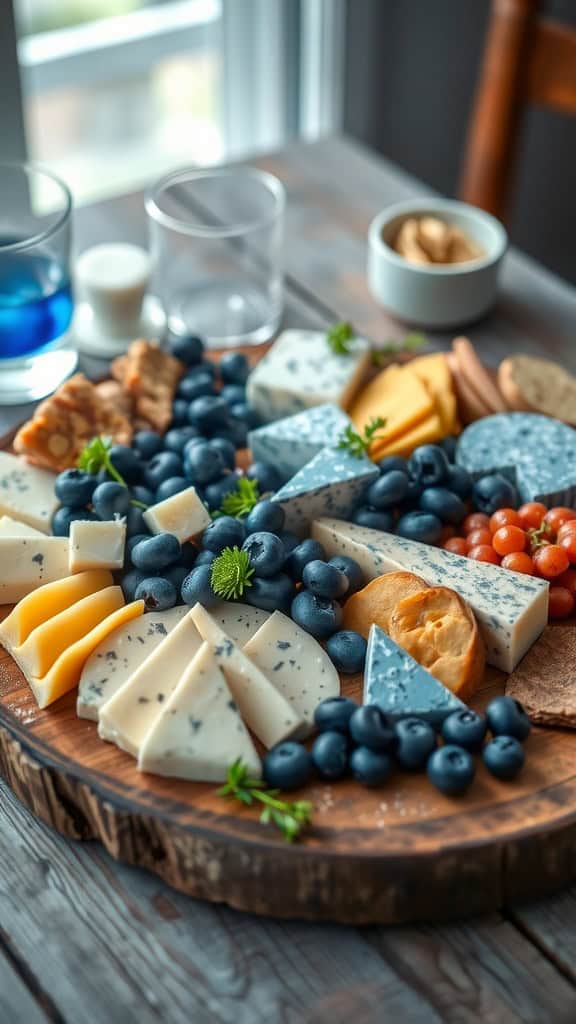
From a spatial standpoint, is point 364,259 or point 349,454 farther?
point 364,259

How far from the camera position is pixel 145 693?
161 centimetres

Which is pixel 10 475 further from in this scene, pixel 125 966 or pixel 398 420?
pixel 125 966

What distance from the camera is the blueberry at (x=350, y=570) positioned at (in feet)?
5.91

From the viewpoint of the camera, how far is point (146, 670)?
1.62m

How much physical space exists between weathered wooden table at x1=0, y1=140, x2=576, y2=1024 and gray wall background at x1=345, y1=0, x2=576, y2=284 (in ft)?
9.52

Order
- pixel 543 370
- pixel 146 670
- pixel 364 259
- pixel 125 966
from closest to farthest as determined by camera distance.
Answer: pixel 125 966, pixel 146 670, pixel 543 370, pixel 364 259

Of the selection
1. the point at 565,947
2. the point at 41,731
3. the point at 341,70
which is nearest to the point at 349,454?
the point at 41,731

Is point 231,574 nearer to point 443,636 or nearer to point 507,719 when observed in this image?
point 443,636

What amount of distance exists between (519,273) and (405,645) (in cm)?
137

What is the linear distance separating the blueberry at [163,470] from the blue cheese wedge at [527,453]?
0.49m

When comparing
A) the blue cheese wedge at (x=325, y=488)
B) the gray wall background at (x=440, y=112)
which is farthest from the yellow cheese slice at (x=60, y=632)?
the gray wall background at (x=440, y=112)

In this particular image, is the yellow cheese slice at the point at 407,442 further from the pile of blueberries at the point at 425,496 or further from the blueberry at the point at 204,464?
the blueberry at the point at 204,464

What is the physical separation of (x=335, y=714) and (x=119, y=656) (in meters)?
0.33

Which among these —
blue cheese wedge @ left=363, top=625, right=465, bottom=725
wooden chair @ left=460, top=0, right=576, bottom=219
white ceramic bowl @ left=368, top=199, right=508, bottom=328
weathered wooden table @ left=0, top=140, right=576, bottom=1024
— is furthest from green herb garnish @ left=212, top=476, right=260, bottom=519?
wooden chair @ left=460, top=0, right=576, bottom=219
